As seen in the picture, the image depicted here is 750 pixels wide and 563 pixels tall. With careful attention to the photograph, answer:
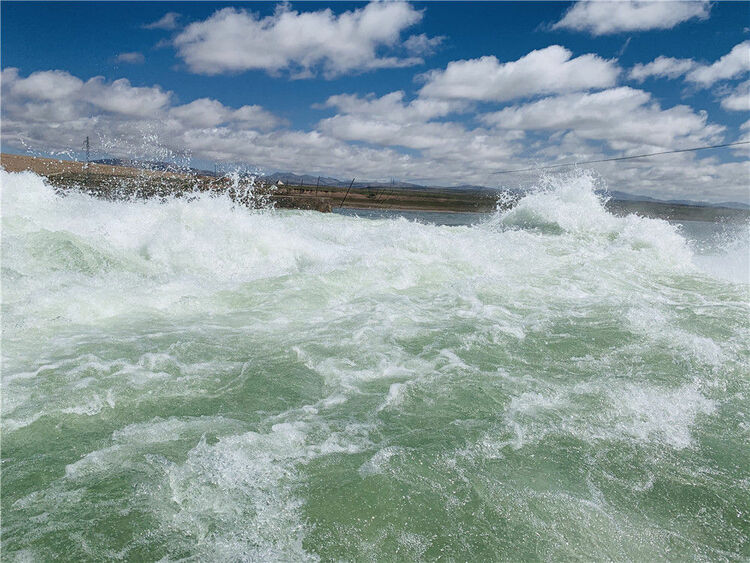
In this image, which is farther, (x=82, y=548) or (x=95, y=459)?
(x=95, y=459)

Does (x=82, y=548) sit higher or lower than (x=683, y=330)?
lower

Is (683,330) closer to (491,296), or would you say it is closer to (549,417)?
(491,296)

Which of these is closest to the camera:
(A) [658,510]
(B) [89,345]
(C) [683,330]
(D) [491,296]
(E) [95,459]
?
(A) [658,510]

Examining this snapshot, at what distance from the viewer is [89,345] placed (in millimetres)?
5289

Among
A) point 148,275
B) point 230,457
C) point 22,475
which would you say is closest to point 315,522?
point 230,457

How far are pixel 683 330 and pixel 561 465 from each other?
4501 mm

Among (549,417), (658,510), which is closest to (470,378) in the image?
(549,417)

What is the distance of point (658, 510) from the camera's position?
2.99 m

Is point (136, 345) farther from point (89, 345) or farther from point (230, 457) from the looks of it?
point (230, 457)

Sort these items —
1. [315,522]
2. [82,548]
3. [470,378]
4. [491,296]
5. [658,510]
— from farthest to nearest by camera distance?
[491,296] < [470,378] < [658,510] < [315,522] < [82,548]

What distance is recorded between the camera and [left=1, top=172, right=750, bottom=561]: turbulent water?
2715 mm

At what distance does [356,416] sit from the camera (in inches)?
160

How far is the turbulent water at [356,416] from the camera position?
2715 millimetres

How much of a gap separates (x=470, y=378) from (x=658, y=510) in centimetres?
211
